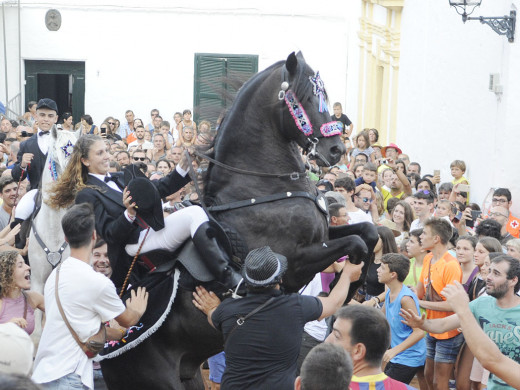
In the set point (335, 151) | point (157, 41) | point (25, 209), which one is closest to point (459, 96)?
point (25, 209)

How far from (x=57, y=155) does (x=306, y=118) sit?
2.65m

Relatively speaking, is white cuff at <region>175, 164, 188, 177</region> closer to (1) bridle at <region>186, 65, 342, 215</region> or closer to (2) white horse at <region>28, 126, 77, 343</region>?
(1) bridle at <region>186, 65, 342, 215</region>

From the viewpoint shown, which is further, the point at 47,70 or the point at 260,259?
the point at 47,70

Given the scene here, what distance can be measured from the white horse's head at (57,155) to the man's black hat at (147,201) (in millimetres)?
1879

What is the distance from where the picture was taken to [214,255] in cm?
596

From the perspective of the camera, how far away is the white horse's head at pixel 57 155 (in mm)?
7961

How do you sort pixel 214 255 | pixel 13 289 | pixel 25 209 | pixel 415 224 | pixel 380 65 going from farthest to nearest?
pixel 380 65, pixel 415 224, pixel 25 209, pixel 13 289, pixel 214 255

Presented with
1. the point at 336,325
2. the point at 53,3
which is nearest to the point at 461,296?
the point at 336,325

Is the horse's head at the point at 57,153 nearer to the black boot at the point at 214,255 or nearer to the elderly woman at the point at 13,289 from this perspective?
the elderly woman at the point at 13,289

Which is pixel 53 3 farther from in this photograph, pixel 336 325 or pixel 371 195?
pixel 336 325

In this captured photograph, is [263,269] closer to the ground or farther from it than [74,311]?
farther from it

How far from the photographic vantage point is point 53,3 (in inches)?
1060

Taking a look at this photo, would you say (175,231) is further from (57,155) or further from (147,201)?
(57,155)

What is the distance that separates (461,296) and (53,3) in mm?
23939
